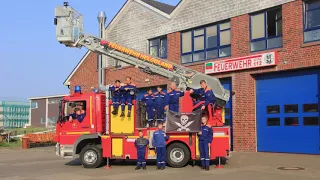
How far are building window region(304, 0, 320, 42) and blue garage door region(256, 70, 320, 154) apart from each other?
155cm

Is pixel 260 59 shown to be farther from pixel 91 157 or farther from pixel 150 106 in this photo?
pixel 91 157

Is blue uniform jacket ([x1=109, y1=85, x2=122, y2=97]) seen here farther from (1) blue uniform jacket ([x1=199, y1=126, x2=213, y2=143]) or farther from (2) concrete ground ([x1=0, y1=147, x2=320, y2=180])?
(1) blue uniform jacket ([x1=199, y1=126, x2=213, y2=143])

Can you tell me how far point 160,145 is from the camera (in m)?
13.6

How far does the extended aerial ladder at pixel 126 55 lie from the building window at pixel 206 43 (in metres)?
5.92

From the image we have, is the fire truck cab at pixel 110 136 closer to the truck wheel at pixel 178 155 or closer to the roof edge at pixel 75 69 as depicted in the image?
the truck wheel at pixel 178 155

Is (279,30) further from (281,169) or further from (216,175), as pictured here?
(216,175)

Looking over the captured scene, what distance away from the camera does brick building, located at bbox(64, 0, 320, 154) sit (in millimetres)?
17734

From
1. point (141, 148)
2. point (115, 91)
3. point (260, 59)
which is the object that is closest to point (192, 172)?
point (141, 148)

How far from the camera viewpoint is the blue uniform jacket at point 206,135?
13.4 m

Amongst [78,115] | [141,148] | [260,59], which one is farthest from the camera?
[260,59]

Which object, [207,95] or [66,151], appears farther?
[66,151]

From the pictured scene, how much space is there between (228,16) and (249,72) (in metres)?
3.15

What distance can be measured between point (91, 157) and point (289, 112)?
9.14m

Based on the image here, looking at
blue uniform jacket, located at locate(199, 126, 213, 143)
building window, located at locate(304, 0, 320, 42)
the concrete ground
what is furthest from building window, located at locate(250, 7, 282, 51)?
blue uniform jacket, located at locate(199, 126, 213, 143)
